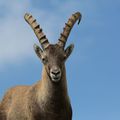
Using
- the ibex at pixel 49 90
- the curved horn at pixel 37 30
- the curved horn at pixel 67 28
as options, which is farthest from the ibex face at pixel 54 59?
the curved horn at pixel 67 28

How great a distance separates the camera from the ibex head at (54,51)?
18344mm

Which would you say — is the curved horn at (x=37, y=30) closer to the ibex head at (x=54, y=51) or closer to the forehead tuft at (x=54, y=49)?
the ibex head at (x=54, y=51)

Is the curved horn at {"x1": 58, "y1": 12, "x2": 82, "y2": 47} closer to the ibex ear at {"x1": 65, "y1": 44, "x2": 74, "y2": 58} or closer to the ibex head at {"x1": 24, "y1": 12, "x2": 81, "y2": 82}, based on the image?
the ibex head at {"x1": 24, "y1": 12, "x2": 81, "y2": 82}

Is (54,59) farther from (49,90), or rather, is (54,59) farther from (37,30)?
(37,30)

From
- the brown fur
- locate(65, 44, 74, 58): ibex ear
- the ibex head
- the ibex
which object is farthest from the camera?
locate(65, 44, 74, 58): ibex ear

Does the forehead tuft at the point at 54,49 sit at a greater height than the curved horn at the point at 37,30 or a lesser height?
lesser

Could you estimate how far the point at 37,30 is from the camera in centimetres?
2084

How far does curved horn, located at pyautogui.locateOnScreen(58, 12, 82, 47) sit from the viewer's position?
1998cm

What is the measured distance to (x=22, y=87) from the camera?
22.4 meters

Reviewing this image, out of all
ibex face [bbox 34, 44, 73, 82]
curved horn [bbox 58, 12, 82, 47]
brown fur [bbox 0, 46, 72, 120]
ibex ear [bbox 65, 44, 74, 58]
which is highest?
curved horn [bbox 58, 12, 82, 47]

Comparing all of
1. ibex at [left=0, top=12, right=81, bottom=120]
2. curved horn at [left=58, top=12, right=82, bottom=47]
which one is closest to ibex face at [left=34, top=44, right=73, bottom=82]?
ibex at [left=0, top=12, right=81, bottom=120]

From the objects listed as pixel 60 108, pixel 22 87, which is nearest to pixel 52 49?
pixel 60 108

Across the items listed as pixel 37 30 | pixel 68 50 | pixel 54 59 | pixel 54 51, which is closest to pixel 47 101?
pixel 54 59

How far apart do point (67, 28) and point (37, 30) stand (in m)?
1.29
